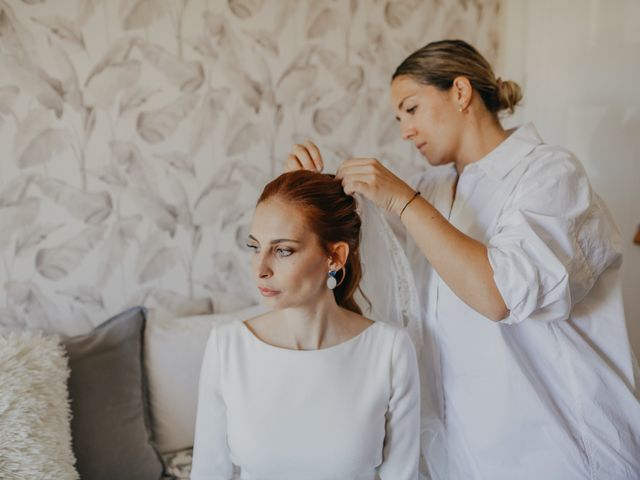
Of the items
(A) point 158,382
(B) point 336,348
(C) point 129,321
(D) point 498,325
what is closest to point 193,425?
(A) point 158,382

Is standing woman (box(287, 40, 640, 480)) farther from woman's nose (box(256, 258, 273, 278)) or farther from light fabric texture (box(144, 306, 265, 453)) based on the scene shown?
light fabric texture (box(144, 306, 265, 453))

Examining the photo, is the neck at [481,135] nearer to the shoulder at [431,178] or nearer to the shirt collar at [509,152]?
the shirt collar at [509,152]

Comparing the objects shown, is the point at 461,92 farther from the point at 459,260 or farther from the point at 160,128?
the point at 160,128

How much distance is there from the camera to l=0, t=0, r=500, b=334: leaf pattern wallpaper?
157 centimetres

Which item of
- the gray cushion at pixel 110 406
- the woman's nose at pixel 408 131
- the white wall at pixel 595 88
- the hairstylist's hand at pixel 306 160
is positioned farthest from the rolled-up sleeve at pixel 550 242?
the gray cushion at pixel 110 406

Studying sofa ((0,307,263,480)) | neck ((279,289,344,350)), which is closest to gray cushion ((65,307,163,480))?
sofa ((0,307,263,480))

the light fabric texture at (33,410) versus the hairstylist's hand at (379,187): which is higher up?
the hairstylist's hand at (379,187)

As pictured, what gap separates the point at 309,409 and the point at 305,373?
2.9 inches

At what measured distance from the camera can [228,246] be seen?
6.08 ft

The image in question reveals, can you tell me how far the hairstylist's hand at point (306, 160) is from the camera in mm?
1311

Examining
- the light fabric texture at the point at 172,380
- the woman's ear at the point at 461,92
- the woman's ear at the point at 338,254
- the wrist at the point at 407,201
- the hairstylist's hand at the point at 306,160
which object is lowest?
the light fabric texture at the point at 172,380

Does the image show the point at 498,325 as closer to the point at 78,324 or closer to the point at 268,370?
the point at 268,370

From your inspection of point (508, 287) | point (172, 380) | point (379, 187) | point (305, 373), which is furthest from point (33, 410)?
point (508, 287)

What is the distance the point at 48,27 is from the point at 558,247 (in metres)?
1.41
